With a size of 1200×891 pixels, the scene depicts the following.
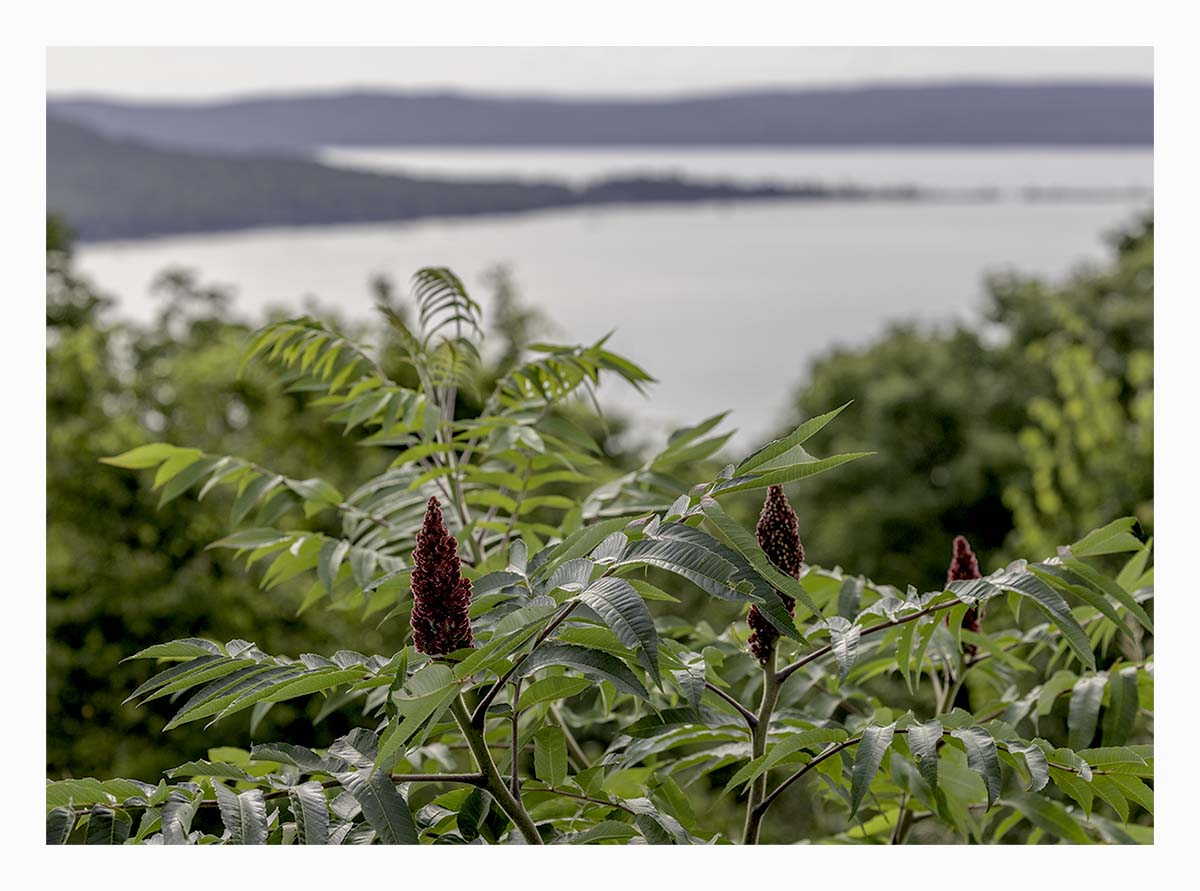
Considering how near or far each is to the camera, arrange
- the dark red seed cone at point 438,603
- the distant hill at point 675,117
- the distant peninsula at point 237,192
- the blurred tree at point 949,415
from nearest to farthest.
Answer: the dark red seed cone at point 438,603 → the distant hill at point 675,117 → the distant peninsula at point 237,192 → the blurred tree at point 949,415

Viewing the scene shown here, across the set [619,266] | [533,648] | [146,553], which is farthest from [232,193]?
[533,648]

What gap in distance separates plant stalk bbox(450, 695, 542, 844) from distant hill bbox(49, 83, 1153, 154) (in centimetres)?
408

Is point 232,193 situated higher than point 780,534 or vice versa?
point 232,193

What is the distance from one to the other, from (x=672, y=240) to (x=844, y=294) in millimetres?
2309

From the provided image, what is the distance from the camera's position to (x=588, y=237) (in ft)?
28.0

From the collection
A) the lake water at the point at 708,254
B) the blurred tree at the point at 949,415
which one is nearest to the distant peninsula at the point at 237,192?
the lake water at the point at 708,254

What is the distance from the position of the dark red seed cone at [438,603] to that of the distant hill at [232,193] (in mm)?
6564

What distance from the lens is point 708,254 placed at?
8.96 meters

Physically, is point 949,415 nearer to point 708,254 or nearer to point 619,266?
point 708,254

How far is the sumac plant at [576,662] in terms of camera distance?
34.2 inches

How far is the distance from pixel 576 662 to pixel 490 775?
23 cm

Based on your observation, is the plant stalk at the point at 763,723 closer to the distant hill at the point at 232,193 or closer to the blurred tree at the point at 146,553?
the blurred tree at the point at 146,553
